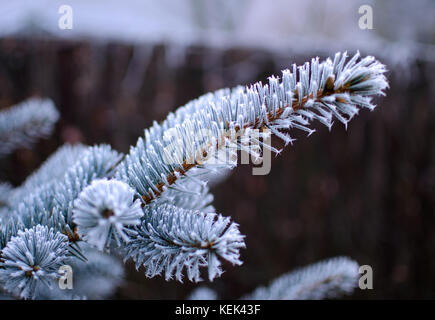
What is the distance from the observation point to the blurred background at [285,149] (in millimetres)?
1164

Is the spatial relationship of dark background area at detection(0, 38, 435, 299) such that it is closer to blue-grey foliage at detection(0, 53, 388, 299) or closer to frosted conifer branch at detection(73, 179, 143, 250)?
blue-grey foliage at detection(0, 53, 388, 299)

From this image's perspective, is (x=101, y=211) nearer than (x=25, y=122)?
Yes

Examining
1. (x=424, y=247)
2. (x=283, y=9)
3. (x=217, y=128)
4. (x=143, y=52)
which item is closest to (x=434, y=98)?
(x=424, y=247)

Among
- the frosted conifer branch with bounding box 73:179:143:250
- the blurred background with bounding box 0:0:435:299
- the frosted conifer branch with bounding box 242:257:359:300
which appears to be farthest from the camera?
the blurred background with bounding box 0:0:435:299

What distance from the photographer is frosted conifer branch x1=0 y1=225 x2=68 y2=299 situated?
302 millimetres

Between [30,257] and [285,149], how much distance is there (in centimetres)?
117

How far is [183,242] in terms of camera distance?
312 mm

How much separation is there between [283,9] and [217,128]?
3729 mm

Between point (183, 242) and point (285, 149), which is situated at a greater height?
point (285, 149)

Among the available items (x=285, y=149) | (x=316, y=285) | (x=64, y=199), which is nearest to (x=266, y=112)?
(x=64, y=199)

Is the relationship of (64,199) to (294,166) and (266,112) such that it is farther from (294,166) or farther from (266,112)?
(294,166)

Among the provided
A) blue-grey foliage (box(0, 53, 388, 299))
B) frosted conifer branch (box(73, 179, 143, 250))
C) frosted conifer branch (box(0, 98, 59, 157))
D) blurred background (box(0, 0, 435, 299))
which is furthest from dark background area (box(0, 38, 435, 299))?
frosted conifer branch (box(73, 179, 143, 250))

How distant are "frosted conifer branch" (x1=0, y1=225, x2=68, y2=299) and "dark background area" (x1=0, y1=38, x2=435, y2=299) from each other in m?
0.93

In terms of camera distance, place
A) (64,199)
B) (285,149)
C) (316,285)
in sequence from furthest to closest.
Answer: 1. (285,149)
2. (316,285)
3. (64,199)
